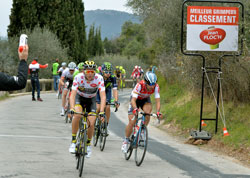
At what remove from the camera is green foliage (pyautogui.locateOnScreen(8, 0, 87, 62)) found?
4453cm

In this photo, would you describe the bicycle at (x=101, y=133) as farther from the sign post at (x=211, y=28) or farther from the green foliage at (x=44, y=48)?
the green foliage at (x=44, y=48)

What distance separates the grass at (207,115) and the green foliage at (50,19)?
23982mm

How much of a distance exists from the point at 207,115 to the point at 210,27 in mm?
3345

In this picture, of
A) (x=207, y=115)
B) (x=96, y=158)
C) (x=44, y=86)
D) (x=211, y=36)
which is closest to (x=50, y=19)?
(x=44, y=86)

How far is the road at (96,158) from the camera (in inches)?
343

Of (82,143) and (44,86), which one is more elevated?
(82,143)

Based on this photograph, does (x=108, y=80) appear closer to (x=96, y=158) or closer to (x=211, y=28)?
(x=96, y=158)

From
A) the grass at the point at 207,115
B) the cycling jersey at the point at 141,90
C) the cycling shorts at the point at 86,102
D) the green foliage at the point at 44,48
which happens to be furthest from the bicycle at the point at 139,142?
A: the green foliage at the point at 44,48

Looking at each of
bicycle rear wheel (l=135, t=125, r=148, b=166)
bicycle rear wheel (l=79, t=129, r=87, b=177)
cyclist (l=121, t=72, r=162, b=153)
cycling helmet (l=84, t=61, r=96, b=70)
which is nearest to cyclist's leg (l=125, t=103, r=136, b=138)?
cyclist (l=121, t=72, r=162, b=153)

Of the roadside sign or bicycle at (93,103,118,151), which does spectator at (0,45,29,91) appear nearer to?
bicycle at (93,103,118,151)

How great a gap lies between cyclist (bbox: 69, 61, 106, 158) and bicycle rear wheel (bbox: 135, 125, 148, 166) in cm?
104

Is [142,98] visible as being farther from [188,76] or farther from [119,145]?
[188,76]

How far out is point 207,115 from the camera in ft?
53.5

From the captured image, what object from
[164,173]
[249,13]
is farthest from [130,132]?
[249,13]
